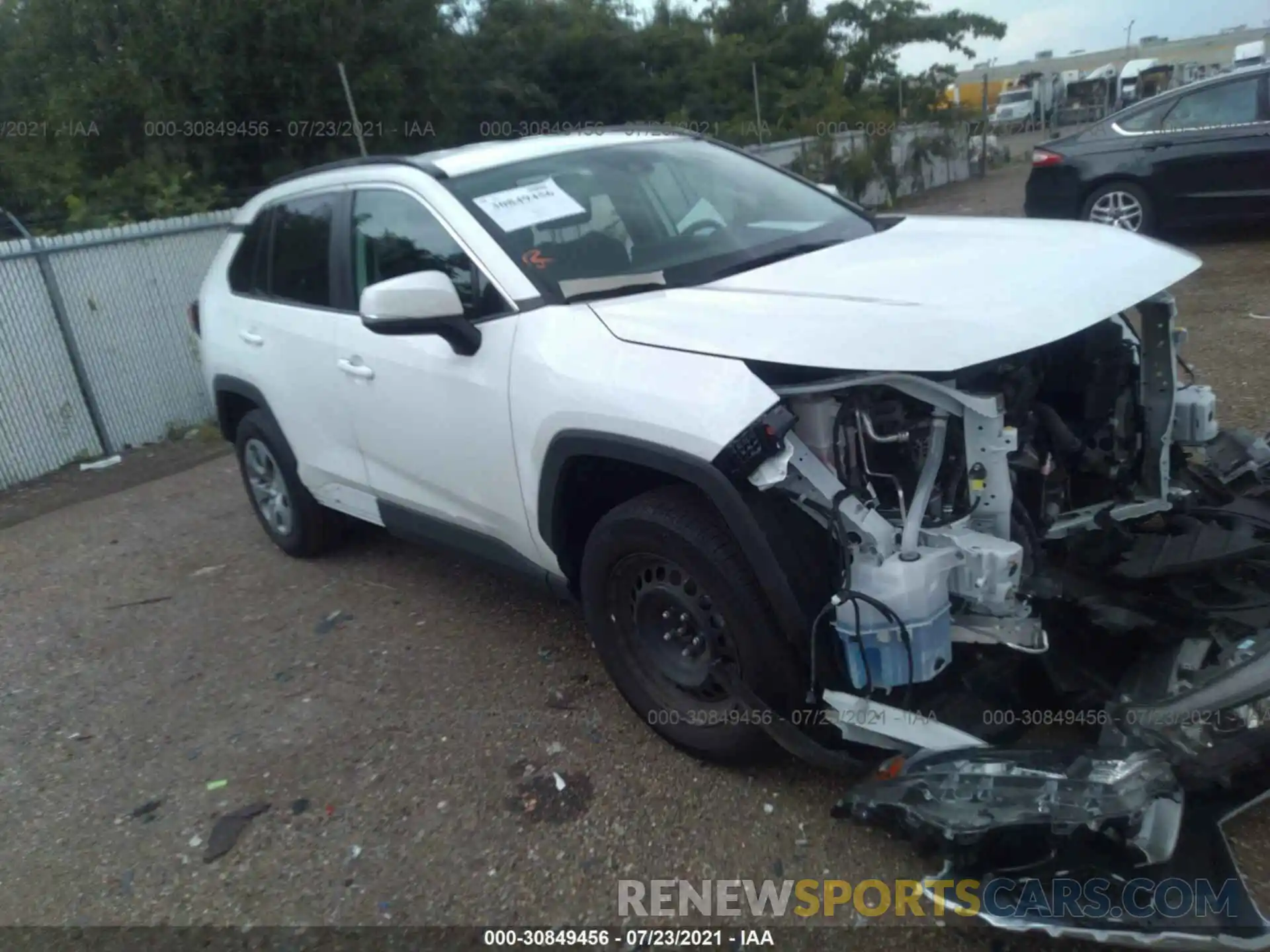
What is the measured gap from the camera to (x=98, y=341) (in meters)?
8.46

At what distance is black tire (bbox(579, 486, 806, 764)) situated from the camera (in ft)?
9.42

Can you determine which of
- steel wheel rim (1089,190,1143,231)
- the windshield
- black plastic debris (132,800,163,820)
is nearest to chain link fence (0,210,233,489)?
black plastic debris (132,800,163,820)

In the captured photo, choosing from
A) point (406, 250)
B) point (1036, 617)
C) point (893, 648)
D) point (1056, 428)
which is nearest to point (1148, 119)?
point (1056, 428)

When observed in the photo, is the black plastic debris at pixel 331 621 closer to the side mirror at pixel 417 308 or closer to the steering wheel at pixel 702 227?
the side mirror at pixel 417 308

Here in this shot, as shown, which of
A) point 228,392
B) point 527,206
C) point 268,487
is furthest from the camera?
point 268,487

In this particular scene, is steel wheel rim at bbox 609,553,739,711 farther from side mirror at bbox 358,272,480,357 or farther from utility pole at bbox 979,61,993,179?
utility pole at bbox 979,61,993,179

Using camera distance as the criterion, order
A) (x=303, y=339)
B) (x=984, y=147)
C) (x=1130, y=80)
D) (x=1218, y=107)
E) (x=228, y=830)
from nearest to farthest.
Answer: (x=228, y=830), (x=303, y=339), (x=1218, y=107), (x=984, y=147), (x=1130, y=80)

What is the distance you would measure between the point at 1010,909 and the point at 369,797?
2009 mm

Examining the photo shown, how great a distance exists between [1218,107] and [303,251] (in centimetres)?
865

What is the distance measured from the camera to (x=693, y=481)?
2.83m

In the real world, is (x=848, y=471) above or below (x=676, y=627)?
above

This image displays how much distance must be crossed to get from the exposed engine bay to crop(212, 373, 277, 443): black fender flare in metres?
2.95

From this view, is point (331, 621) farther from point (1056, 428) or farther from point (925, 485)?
point (1056, 428)

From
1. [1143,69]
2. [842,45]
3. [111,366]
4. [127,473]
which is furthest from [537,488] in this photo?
[1143,69]
